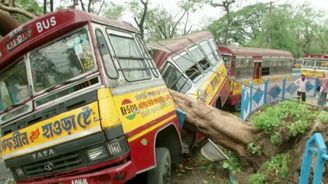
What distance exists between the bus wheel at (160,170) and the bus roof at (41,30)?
190cm

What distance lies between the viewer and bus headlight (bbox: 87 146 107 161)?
14.1ft

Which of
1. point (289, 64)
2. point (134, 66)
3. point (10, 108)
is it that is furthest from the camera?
point (289, 64)

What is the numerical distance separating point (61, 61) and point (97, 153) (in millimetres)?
1317

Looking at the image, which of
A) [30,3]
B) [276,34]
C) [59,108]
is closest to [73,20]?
[59,108]

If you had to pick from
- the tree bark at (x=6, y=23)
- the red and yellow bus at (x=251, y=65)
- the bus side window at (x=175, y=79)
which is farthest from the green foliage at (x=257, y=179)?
the red and yellow bus at (x=251, y=65)

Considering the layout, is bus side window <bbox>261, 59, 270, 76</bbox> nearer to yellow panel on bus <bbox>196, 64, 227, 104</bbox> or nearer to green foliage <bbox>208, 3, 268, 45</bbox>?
yellow panel on bus <bbox>196, 64, 227, 104</bbox>

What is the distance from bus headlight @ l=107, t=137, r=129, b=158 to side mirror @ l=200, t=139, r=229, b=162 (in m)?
2.88

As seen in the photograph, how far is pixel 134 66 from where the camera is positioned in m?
5.57

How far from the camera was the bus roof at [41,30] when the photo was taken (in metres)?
4.73

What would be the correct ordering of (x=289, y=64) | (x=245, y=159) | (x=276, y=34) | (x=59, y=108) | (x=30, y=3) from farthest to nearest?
(x=276, y=34), (x=289, y=64), (x=30, y=3), (x=245, y=159), (x=59, y=108)

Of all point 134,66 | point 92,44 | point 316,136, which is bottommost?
point 316,136

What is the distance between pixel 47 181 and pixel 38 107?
0.91 meters

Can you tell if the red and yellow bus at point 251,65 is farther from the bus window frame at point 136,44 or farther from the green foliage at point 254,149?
the bus window frame at point 136,44

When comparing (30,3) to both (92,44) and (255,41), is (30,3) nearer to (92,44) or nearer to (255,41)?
(92,44)
